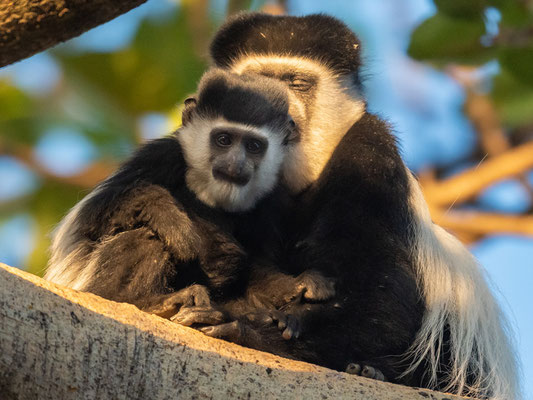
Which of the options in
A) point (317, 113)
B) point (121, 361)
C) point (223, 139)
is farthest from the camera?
point (317, 113)

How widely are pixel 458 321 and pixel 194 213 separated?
109cm

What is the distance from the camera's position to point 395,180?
120 inches

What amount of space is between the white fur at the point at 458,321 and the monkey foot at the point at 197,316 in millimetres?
802

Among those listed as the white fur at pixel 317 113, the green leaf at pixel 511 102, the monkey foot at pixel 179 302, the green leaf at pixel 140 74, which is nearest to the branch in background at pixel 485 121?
the green leaf at pixel 511 102

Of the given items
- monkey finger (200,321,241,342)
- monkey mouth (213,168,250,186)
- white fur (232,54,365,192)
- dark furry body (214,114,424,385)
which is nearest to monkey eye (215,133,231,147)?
monkey mouth (213,168,250,186)

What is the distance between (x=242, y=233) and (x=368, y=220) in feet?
1.52

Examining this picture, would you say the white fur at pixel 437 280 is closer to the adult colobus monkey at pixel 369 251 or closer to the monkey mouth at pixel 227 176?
the adult colobus monkey at pixel 369 251

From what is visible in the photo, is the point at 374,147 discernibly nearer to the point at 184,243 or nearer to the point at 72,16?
the point at 184,243

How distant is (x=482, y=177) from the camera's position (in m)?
5.41

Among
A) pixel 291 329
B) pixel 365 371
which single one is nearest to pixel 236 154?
pixel 291 329

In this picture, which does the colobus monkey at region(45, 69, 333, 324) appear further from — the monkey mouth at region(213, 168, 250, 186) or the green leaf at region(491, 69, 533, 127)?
the green leaf at region(491, 69, 533, 127)

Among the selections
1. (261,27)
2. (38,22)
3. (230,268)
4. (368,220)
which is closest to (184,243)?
(230,268)

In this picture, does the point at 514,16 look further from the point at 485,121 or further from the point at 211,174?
the point at 485,121

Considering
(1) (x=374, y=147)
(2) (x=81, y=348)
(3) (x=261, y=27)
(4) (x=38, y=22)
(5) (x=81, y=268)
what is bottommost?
(2) (x=81, y=348)
